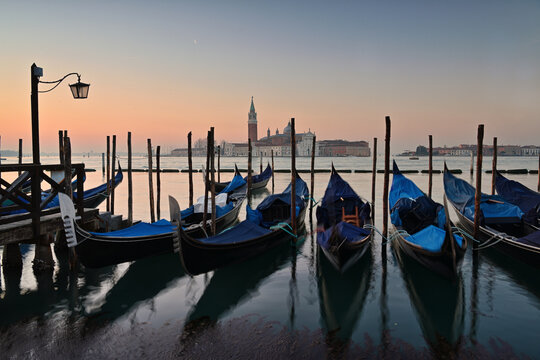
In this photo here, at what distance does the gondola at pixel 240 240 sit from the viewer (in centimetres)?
398

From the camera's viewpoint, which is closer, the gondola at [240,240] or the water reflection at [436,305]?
the water reflection at [436,305]

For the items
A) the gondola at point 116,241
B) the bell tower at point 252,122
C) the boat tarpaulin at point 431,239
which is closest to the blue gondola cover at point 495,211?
the boat tarpaulin at point 431,239

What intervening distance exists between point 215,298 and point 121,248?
144 cm

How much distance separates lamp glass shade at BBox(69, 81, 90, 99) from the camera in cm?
447

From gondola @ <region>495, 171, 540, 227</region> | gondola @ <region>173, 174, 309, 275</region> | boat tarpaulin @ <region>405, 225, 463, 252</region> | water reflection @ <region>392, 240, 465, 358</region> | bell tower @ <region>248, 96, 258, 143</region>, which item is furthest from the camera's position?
bell tower @ <region>248, 96, 258, 143</region>

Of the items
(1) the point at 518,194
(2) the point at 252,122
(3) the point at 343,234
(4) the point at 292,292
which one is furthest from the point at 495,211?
(2) the point at 252,122

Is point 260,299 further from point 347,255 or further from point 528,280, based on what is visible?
point 528,280

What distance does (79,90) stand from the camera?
14.8 feet

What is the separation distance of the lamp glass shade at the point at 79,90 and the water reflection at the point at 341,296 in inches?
150

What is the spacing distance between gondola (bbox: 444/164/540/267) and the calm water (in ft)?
0.95

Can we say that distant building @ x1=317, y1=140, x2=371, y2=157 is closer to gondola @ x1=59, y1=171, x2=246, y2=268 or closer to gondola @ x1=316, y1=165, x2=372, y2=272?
gondola @ x1=316, y1=165, x2=372, y2=272

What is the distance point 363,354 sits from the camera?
2.84 m

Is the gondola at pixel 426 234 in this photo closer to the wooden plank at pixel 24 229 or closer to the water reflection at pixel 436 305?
the water reflection at pixel 436 305

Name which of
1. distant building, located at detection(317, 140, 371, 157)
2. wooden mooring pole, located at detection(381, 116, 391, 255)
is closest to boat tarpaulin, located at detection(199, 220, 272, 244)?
wooden mooring pole, located at detection(381, 116, 391, 255)
